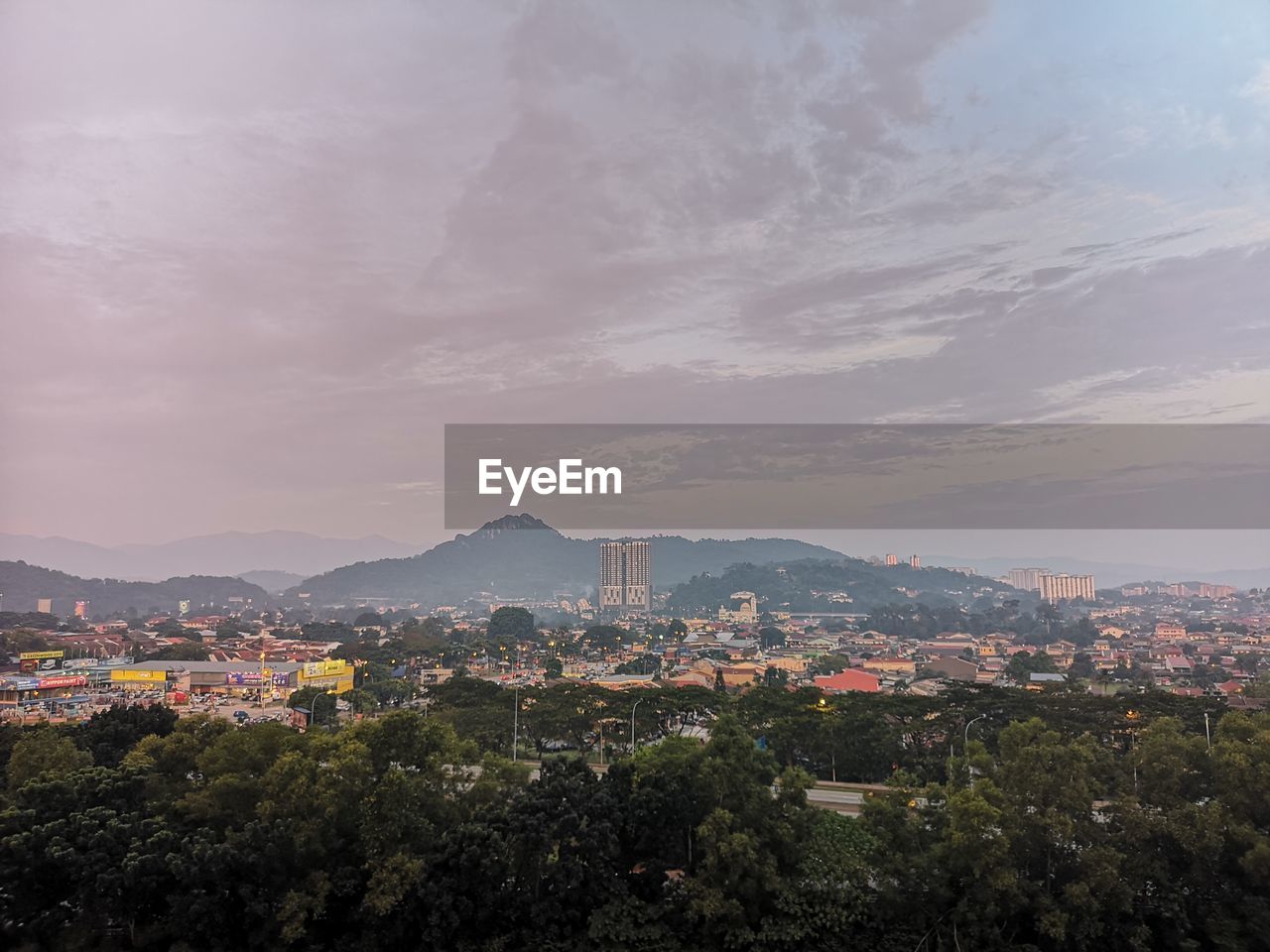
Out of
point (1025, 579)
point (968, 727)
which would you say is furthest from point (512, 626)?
point (1025, 579)

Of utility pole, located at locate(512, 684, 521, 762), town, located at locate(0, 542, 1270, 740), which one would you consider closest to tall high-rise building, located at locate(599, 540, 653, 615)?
town, located at locate(0, 542, 1270, 740)

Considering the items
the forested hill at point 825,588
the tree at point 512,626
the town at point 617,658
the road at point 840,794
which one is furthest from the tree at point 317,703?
the forested hill at point 825,588

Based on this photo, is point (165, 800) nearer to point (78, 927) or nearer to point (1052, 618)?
point (78, 927)

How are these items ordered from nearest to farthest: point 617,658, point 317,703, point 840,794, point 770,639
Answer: point 840,794 < point 317,703 < point 617,658 < point 770,639

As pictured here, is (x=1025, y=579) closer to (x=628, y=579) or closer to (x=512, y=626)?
(x=628, y=579)

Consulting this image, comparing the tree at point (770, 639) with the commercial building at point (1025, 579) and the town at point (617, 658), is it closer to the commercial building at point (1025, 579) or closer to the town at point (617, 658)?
the town at point (617, 658)

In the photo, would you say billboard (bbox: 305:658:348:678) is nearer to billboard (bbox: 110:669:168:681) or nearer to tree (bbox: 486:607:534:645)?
billboard (bbox: 110:669:168:681)
